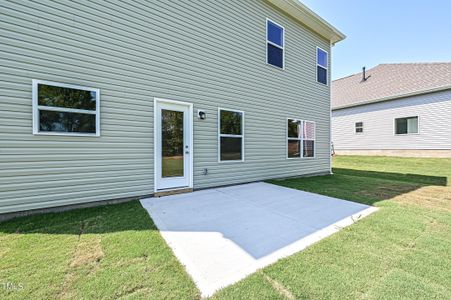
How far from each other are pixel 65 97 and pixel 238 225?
12.4ft

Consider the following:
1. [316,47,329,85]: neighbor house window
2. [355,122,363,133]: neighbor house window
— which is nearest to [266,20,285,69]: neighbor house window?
[316,47,329,85]: neighbor house window

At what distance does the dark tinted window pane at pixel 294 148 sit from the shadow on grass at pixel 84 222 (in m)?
5.63

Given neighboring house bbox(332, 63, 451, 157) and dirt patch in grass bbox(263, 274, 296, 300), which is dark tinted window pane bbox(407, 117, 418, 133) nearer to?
neighboring house bbox(332, 63, 451, 157)

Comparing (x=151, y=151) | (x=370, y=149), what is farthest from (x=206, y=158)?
(x=370, y=149)

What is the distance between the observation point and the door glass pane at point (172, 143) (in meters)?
5.09

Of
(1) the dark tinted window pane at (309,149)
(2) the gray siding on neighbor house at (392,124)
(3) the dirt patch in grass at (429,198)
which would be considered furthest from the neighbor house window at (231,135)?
(2) the gray siding on neighbor house at (392,124)

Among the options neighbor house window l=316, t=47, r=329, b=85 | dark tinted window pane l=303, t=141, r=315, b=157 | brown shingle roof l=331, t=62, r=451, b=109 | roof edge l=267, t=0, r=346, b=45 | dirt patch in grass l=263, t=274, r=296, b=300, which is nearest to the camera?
dirt patch in grass l=263, t=274, r=296, b=300

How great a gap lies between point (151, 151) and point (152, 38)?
2.53 meters

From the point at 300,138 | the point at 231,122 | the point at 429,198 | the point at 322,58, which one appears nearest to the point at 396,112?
the point at 322,58

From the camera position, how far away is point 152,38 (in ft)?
15.9

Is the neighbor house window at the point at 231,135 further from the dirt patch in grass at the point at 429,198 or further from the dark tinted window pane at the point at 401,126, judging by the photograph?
the dark tinted window pane at the point at 401,126

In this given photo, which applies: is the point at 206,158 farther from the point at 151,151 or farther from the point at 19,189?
the point at 19,189

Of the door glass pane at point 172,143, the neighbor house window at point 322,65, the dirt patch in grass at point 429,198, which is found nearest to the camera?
the dirt patch in grass at point 429,198

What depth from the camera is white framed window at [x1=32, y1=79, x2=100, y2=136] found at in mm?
3691
